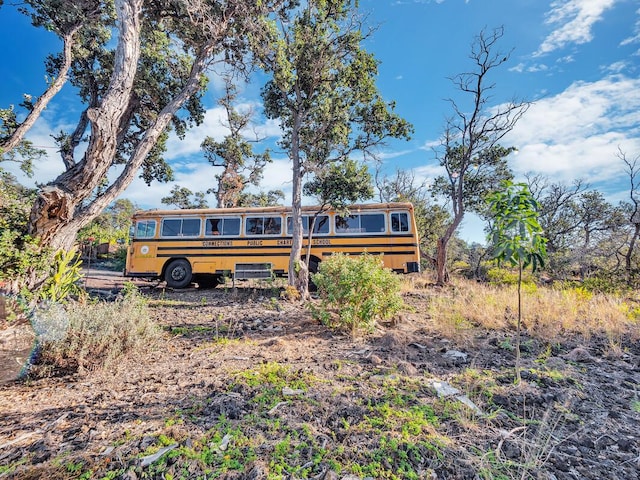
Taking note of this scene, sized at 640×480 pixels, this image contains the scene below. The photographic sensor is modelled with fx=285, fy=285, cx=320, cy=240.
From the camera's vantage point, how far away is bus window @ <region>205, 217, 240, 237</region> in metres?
9.93

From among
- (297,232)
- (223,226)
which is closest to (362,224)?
(297,232)

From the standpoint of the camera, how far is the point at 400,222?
30.5ft

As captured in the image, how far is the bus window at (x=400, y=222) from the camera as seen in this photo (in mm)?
9258

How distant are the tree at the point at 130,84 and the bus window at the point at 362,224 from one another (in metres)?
5.67

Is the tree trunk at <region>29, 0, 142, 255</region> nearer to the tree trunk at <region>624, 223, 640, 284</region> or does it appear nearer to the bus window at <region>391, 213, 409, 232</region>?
the bus window at <region>391, 213, 409, 232</region>

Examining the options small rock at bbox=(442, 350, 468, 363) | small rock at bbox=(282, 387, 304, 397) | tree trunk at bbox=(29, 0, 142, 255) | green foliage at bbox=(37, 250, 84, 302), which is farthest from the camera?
tree trunk at bbox=(29, 0, 142, 255)

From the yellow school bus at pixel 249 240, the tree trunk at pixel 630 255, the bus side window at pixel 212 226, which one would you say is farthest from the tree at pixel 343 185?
the tree trunk at pixel 630 255

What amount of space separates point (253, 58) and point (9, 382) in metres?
8.43

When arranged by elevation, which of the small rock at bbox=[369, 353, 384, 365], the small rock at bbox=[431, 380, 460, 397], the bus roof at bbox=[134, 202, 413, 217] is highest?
the bus roof at bbox=[134, 202, 413, 217]

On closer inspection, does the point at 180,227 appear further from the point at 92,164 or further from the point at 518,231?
the point at 518,231

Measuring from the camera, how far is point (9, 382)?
2.82 metres

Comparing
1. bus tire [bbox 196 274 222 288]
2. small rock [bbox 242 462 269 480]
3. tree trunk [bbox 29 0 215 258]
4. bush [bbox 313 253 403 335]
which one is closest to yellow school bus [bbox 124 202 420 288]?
bus tire [bbox 196 274 222 288]

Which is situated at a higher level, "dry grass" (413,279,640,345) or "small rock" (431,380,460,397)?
"dry grass" (413,279,640,345)

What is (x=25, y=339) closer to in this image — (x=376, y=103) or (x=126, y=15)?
(x=126, y=15)
